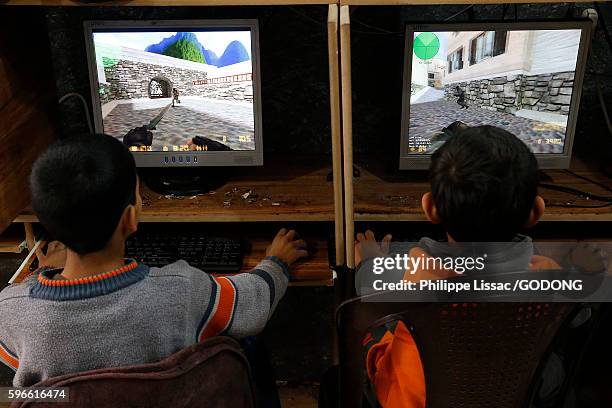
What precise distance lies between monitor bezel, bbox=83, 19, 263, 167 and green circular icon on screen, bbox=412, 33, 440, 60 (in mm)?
406

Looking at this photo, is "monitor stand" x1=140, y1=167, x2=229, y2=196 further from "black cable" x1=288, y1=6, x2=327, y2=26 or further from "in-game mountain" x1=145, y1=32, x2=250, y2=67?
"black cable" x1=288, y1=6, x2=327, y2=26

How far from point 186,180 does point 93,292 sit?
761mm

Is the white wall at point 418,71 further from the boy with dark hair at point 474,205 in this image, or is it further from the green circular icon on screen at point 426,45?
the boy with dark hair at point 474,205

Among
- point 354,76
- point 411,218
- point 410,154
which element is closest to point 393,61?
point 354,76

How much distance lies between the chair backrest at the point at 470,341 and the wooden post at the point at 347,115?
1.16ft

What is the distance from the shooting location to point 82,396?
0.83 m

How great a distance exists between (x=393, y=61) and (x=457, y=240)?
84 cm

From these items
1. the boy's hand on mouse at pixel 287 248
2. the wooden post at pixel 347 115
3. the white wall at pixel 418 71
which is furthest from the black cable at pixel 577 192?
the boy's hand on mouse at pixel 287 248

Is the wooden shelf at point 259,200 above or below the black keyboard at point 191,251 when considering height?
above

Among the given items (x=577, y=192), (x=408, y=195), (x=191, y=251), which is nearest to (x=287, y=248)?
(x=191, y=251)

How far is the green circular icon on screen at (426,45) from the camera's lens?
1.56 metres

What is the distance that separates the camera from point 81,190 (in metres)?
1.02

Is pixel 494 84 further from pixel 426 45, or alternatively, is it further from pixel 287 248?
pixel 287 248

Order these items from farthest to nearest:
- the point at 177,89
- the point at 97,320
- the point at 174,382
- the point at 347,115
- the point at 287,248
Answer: the point at 177,89 → the point at 287,248 → the point at 347,115 → the point at 97,320 → the point at 174,382
